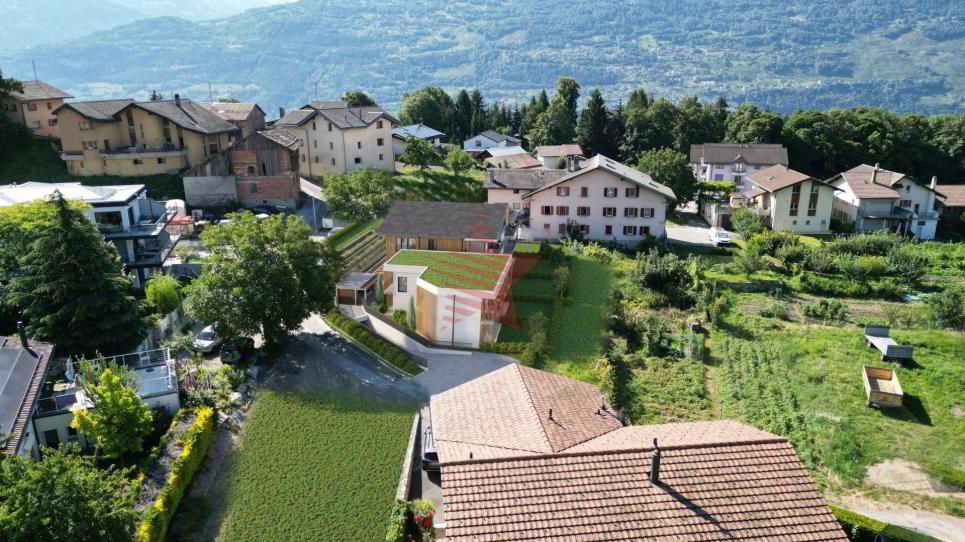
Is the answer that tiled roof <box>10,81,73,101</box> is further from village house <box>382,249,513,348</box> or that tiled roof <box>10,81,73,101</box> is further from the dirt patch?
the dirt patch

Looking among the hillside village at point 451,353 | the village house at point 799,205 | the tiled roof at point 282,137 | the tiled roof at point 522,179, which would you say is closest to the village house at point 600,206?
the hillside village at point 451,353

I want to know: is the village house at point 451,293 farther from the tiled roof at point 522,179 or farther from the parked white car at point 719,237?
the parked white car at point 719,237

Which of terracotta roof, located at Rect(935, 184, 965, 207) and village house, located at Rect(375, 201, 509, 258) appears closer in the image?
village house, located at Rect(375, 201, 509, 258)

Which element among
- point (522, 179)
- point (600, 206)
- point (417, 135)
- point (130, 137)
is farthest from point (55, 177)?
point (600, 206)

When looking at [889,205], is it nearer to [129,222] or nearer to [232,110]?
[129,222]

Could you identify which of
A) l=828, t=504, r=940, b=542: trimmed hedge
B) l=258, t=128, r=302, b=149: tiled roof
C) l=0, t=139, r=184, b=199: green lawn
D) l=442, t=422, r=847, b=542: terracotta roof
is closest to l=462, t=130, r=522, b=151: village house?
l=258, t=128, r=302, b=149: tiled roof

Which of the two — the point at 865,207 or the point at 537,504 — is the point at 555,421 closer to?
the point at 537,504
